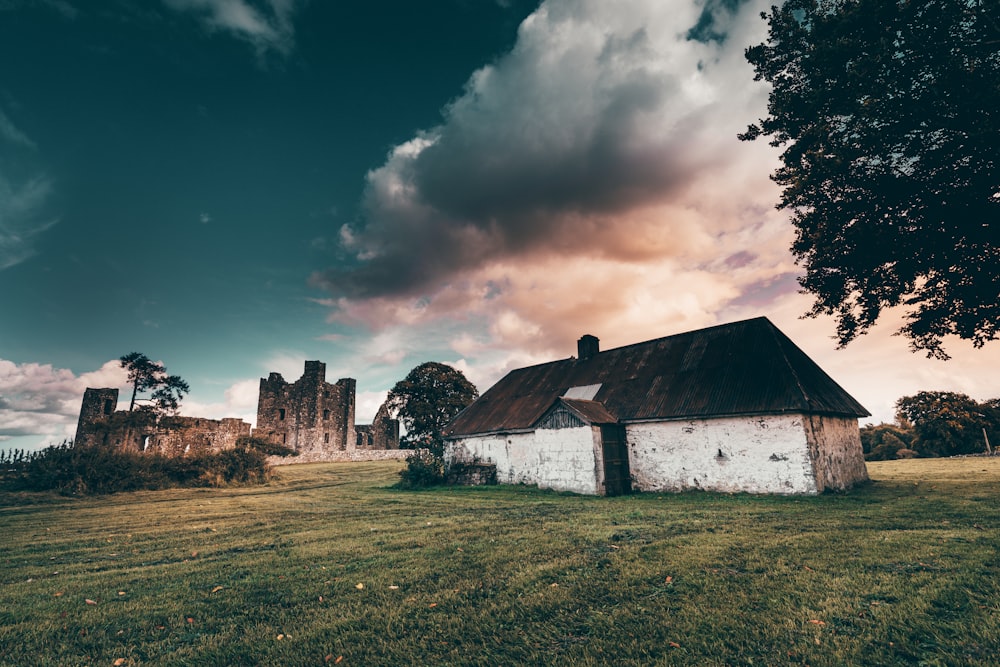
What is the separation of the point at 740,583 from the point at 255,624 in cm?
524

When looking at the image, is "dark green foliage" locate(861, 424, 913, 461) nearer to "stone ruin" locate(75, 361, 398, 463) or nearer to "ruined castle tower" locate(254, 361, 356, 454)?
"stone ruin" locate(75, 361, 398, 463)

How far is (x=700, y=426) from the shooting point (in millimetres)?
16484

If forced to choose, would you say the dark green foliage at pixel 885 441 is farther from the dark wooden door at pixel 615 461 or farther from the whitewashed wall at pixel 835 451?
the dark wooden door at pixel 615 461

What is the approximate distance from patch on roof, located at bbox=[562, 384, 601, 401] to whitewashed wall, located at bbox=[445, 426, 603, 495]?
321 cm

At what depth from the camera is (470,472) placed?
22.5 meters

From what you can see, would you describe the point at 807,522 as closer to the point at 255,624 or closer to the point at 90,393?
the point at 255,624

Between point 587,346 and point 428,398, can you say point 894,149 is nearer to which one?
point 587,346

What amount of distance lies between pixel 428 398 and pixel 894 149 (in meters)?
31.9

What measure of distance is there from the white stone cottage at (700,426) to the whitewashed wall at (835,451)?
0.05 meters

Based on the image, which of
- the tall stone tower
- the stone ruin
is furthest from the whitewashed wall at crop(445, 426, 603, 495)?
the tall stone tower

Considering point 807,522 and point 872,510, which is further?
point 872,510

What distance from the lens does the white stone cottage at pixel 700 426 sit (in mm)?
14891

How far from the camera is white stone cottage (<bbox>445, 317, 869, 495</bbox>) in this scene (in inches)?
586

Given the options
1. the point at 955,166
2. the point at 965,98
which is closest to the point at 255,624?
the point at 965,98
